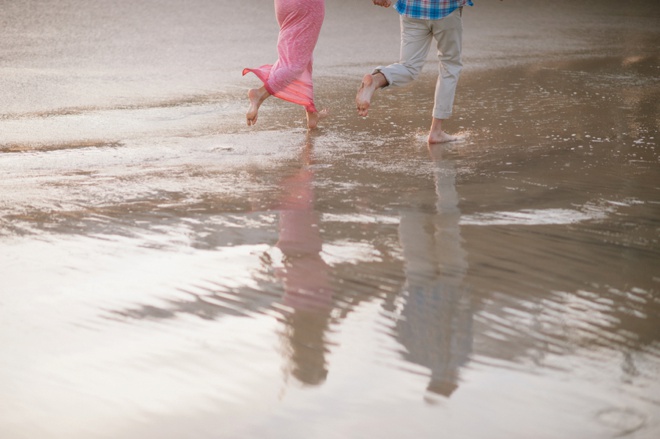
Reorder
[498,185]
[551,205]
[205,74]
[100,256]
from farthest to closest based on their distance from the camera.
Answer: [205,74] < [498,185] < [551,205] < [100,256]

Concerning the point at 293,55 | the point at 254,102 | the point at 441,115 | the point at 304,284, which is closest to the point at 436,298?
the point at 304,284

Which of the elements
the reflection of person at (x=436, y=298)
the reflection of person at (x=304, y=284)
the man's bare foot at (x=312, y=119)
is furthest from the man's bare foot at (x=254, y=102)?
the reflection of person at (x=436, y=298)

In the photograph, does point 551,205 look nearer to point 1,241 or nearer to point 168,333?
point 168,333

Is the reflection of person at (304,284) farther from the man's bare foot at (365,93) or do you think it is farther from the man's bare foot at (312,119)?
the man's bare foot at (312,119)

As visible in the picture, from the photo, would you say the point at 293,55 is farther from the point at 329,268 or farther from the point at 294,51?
the point at 329,268

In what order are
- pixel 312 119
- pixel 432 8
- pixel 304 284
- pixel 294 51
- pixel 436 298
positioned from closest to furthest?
pixel 436 298
pixel 304 284
pixel 432 8
pixel 294 51
pixel 312 119

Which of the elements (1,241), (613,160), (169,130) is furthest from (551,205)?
(169,130)

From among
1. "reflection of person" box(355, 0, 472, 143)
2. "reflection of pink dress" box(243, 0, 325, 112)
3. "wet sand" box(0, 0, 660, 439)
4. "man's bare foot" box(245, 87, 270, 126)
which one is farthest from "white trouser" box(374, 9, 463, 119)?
"man's bare foot" box(245, 87, 270, 126)

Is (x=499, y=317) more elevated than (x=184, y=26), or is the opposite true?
(x=184, y=26)

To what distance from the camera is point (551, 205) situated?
3662 millimetres

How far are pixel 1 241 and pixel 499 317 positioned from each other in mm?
1708

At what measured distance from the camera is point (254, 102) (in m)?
→ 5.04

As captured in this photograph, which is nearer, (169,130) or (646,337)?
(646,337)

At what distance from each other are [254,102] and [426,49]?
94 cm
